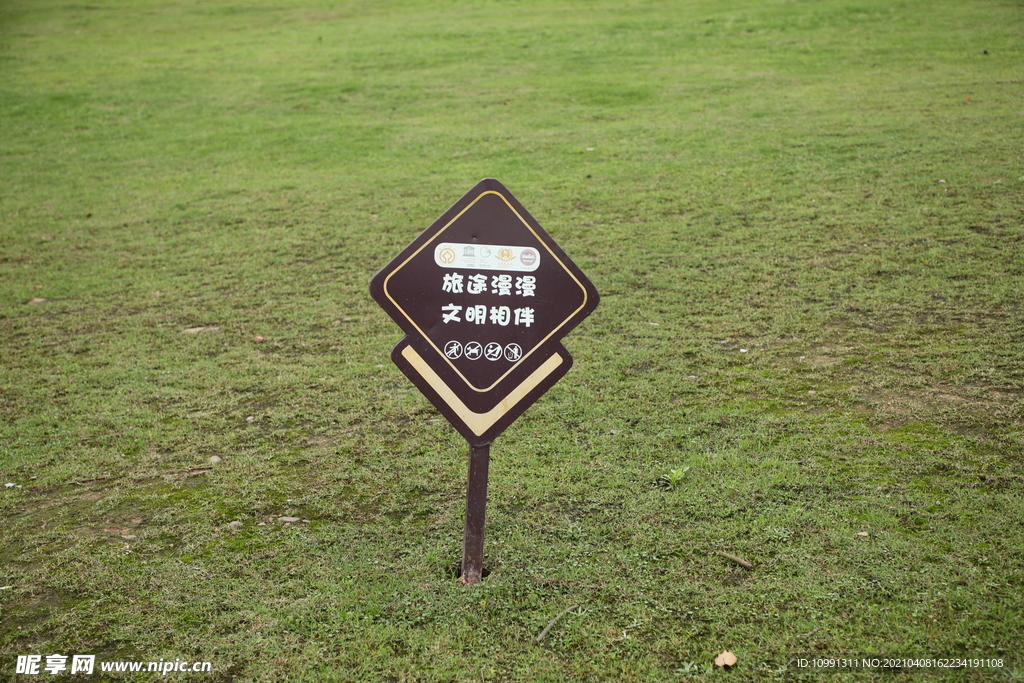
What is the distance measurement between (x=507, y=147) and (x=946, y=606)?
28.2 ft

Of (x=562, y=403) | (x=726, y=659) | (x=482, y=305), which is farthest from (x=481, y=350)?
(x=562, y=403)

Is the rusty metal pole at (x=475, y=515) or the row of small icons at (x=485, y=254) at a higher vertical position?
the row of small icons at (x=485, y=254)

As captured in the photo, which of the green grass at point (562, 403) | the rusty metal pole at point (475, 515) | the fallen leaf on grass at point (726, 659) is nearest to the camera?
the fallen leaf on grass at point (726, 659)

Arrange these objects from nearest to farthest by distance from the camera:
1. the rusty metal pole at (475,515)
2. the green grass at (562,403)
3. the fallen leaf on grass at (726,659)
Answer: the fallen leaf on grass at (726,659)
the green grass at (562,403)
the rusty metal pole at (475,515)

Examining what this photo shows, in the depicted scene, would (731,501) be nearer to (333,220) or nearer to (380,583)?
(380,583)

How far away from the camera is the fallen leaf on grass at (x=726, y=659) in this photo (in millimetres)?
2729

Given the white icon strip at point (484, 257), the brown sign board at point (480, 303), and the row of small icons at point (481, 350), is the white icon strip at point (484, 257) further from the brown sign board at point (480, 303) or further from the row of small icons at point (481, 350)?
the row of small icons at point (481, 350)

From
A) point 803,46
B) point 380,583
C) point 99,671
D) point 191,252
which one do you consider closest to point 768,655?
point 380,583

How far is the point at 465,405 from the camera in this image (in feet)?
10.2

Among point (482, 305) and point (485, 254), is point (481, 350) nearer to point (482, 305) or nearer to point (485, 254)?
point (482, 305)

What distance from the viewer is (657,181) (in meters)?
9.05

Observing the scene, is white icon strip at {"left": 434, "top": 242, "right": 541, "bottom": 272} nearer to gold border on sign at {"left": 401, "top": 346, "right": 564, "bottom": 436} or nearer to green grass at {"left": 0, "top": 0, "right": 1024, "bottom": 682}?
gold border on sign at {"left": 401, "top": 346, "right": 564, "bottom": 436}

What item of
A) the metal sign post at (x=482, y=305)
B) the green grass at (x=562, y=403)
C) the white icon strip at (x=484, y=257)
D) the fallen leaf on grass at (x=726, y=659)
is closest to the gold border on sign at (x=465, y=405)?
the metal sign post at (x=482, y=305)

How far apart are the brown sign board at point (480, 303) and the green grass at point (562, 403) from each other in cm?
78
